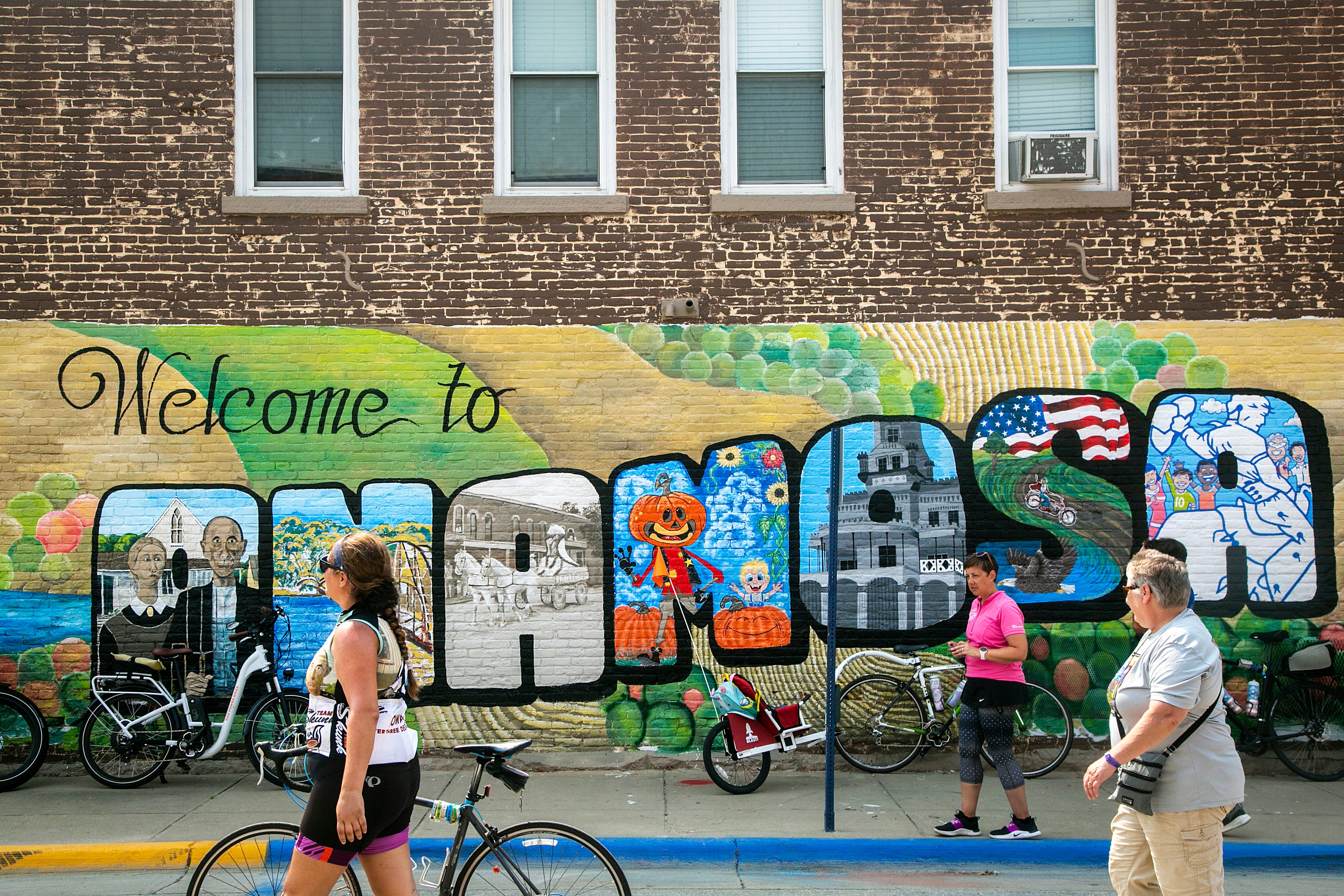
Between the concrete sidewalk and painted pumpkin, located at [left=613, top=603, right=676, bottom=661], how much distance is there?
0.99 meters

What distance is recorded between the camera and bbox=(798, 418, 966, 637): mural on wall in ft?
28.8

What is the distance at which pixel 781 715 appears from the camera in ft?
26.1

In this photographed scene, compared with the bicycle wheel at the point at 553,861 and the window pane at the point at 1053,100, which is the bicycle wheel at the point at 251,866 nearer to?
the bicycle wheel at the point at 553,861

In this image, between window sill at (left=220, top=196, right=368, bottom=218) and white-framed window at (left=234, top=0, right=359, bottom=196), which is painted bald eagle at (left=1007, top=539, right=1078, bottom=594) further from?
white-framed window at (left=234, top=0, right=359, bottom=196)

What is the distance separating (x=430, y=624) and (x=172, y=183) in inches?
177

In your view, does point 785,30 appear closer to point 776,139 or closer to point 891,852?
point 776,139

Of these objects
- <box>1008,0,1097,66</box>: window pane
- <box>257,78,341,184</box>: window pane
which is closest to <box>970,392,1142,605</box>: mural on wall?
<box>1008,0,1097,66</box>: window pane

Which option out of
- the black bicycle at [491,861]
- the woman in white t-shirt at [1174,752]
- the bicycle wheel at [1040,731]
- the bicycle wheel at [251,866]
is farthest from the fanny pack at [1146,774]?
the bicycle wheel at [1040,731]

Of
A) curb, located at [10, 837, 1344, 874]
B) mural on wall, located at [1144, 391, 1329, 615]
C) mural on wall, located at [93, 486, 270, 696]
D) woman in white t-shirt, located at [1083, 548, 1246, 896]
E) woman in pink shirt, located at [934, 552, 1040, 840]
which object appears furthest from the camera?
mural on wall, located at [1144, 391, 1329, 615]

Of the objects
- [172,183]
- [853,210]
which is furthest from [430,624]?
[853,210]

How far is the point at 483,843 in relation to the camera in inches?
163

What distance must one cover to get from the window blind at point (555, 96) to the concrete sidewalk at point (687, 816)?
5.33 m

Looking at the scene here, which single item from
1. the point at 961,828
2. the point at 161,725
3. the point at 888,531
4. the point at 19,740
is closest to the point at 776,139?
the point at 888,531

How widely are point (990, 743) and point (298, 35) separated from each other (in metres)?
8.32
